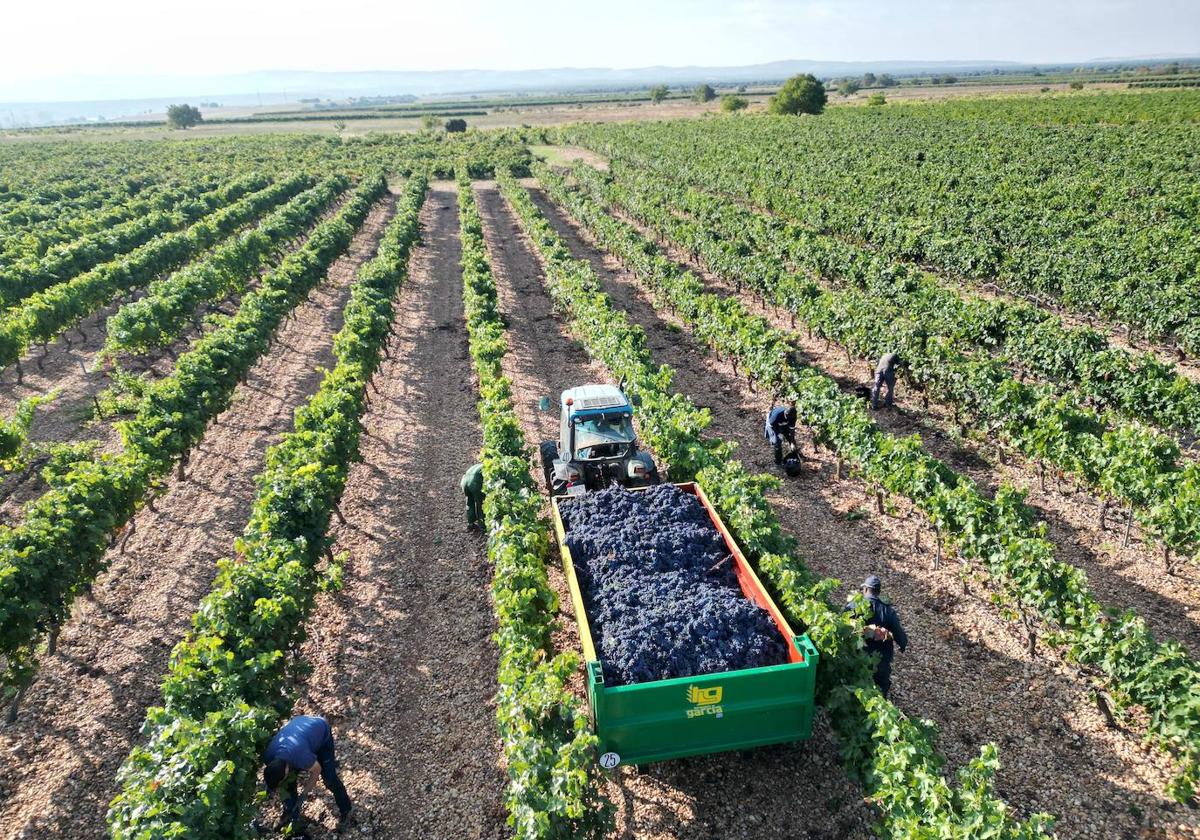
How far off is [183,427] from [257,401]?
523 cm

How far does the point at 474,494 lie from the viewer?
13430mm

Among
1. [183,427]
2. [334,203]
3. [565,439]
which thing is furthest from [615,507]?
[334,203]

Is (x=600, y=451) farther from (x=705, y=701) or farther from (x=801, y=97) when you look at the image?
(x=801, y=97)

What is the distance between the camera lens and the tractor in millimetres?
12555

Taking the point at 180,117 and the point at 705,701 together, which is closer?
the point at 705,701

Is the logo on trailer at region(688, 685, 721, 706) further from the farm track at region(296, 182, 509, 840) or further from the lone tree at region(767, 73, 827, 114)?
the lone tree at region(767, 73, 827, 114)

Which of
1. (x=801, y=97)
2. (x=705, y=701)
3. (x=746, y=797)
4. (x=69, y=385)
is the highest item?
(x=801, y=97)

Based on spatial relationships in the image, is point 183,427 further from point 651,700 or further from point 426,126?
point 426,126

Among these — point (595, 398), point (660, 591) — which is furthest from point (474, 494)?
point (660, 591)

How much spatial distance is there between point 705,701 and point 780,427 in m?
8.52

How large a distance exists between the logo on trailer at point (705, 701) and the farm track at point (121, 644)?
22.8 ft

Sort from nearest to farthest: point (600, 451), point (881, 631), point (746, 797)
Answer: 1. point (746, 797)
2. point (881, 631)
3. point (600, 451)

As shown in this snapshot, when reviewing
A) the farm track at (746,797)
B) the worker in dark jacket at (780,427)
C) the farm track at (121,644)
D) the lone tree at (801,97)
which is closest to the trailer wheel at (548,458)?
the worker in dark jacket at (780,427)

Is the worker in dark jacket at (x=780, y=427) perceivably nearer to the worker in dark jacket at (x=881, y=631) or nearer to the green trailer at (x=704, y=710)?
the worker in dark jacket at (x=881, y=631)
